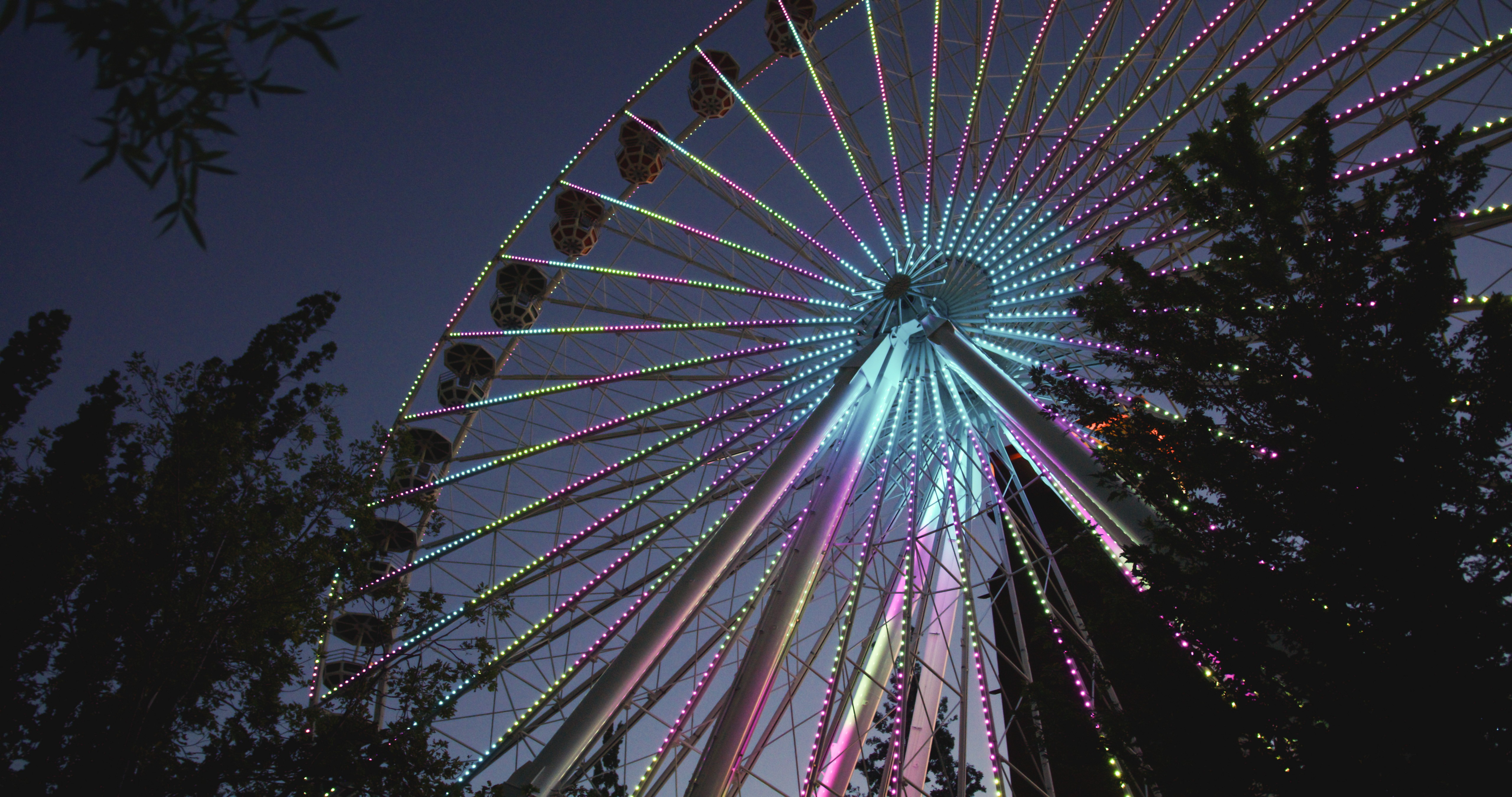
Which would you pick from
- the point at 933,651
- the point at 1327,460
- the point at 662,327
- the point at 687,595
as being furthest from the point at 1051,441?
the point at 662,327

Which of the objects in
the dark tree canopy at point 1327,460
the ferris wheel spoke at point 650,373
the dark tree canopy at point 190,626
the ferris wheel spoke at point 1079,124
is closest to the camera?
the dark tree canopy at point 1327,460

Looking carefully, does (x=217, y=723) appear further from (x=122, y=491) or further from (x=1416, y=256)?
(x=1416, y=256)

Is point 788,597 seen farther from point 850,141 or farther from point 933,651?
point 850,141

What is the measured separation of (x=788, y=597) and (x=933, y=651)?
14.7 ft

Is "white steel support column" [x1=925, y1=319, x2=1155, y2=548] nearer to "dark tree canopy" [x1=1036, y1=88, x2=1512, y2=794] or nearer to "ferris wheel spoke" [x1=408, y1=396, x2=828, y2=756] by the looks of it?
"dark tree canopy" [x1=1036, y1=88, x2=1512, y2=794]

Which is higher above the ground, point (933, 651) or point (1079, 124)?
point (1079, 124)

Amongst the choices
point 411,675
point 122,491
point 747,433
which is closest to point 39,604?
point 122,491

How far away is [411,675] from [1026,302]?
840 cm

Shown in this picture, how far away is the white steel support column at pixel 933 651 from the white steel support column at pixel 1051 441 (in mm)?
1664

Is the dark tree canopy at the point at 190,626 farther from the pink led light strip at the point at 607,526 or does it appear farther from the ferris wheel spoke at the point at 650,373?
the ferris wheel spoke at the point at 650,373

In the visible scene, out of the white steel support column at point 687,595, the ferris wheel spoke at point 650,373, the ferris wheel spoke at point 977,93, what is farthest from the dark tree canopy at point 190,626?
the ferris wheel spoke at point 977,93

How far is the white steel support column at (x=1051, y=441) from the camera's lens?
314 inches

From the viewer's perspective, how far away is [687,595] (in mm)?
10180

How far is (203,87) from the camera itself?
2.88 m
